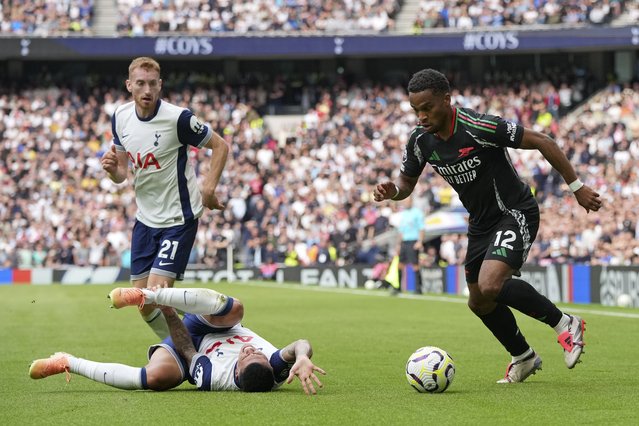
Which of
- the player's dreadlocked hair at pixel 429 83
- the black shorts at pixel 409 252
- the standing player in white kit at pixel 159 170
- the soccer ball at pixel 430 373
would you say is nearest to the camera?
the soccer ball at pixel 430 373

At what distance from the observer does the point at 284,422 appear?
21.3 feet

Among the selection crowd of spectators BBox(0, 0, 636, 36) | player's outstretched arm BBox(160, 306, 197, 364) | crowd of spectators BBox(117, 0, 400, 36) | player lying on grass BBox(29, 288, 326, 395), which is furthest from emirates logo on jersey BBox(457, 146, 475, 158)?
crowd of spectators BBox(117, 0, 400, 36)

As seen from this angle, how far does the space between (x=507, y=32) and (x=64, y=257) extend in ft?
55.6

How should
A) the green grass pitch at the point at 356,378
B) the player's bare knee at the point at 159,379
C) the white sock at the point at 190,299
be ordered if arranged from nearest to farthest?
1. the green grass pitch at the point at 356,378
2. the white sock at the point at 190,299
3. the player's bare knee at the point at 159,379

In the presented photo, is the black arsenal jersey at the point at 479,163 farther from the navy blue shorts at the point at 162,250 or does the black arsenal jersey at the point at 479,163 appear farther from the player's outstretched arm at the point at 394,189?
the navy blue shorts at the point at 162,250

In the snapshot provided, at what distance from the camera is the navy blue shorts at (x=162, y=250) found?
29.9 feet

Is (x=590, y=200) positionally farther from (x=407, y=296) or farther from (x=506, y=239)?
(x=407, y=296)

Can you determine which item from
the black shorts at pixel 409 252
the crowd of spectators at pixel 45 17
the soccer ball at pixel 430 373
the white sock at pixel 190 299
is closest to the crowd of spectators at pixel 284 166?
the crowd of spectators at pixel 45 17

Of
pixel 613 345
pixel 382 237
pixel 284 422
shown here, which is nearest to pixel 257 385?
pixel 284 422

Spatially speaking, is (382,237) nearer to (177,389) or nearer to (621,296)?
(621,296)

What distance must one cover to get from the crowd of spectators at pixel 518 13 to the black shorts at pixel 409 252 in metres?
17.9

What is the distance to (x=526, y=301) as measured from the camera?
859 centimetres

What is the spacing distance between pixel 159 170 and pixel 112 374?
1.96 metres

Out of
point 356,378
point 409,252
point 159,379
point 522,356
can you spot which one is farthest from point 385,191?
point 409,252
